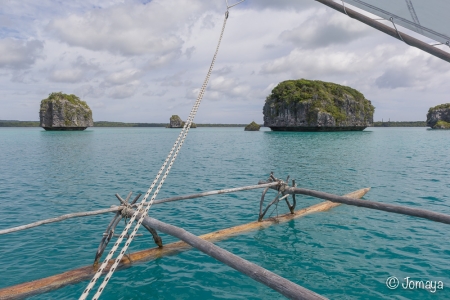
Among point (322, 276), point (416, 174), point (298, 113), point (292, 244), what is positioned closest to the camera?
point (322, 276)

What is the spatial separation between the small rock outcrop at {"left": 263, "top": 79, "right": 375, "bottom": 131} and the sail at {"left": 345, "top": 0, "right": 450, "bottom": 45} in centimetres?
11398

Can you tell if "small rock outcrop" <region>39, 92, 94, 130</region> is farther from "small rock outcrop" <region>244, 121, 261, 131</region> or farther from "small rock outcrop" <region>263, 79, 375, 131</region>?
"small rock outcrop" <region>263, 79, 375, 131</region>

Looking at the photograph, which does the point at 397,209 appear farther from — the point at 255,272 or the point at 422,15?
the point at 422,15

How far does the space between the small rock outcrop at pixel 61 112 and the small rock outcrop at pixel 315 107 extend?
8362 cm

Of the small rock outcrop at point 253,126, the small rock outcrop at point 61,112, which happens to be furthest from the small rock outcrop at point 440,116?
the small rock outcrop at point 61,112

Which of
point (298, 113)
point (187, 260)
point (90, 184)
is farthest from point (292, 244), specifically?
point (298, 113)

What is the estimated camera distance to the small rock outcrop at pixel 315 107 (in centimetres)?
11656

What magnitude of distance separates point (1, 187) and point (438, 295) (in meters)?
24.2

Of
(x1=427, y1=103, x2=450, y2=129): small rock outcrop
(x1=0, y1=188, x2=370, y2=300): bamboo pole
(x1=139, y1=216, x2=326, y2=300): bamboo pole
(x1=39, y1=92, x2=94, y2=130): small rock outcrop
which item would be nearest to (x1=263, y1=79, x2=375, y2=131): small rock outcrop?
(x1=427, y1=103, x2=450, y2=129): small rock outcrop

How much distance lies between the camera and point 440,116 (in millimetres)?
151625

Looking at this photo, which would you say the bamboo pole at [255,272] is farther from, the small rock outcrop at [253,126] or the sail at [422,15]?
the small rock outcrop at [253,126]

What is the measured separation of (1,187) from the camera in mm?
20375

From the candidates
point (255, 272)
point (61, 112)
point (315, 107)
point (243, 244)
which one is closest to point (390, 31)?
point (255, 272)

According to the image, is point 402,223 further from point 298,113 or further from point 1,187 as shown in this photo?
point 298,113
